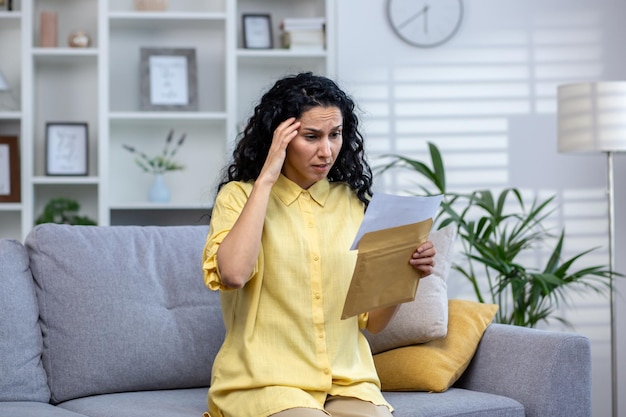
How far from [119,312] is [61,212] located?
1887 mm

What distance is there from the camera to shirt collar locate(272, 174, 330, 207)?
208cm

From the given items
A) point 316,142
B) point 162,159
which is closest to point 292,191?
point 316,142

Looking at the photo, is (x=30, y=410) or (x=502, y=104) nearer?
(x=30, y=410)

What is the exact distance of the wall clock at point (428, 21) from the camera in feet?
14.2

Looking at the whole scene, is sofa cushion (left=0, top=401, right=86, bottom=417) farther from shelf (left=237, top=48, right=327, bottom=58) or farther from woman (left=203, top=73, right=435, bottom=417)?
shelf (left=237, top=48, right=327, bottom=58)

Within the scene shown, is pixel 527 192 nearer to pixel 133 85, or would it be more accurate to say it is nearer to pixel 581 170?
pixel 581 170

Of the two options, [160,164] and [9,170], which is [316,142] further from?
[9,170]

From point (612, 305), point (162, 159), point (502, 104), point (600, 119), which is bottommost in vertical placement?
point (612, 305)

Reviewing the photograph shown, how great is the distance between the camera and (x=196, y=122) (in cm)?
Answer: 443

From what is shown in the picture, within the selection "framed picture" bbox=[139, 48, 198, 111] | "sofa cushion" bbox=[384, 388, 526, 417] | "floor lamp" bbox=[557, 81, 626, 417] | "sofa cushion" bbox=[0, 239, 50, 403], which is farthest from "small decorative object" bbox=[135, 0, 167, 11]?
"sofa cushion" bbox=[384, 388, 526, 417]

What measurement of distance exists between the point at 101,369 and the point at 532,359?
1.15 meters

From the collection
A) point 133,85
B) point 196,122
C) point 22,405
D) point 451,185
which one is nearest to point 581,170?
point 451,185

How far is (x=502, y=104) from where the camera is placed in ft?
14.3

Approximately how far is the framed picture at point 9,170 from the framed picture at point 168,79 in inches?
24.7
